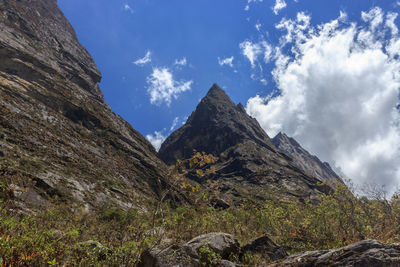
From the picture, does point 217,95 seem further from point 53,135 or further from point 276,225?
point 276,225

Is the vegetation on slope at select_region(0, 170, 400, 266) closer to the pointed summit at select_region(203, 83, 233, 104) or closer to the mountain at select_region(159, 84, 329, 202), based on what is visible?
the mountain at select_region(159, 84, 329, 202)

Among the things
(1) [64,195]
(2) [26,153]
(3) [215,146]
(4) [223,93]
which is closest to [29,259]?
(1) [64,195]

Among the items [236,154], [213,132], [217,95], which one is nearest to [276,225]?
[236,154]

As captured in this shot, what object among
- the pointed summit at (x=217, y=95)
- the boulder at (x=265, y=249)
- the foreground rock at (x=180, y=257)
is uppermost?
the pointed summit at (x=217, y=95)

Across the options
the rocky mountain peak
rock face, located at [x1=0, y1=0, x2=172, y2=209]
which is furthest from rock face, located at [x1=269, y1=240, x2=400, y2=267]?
the rocky mountain peak

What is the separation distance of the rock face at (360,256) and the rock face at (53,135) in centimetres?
572

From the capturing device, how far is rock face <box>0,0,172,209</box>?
80.1 feet

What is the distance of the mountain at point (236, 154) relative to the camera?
90019 millimetres

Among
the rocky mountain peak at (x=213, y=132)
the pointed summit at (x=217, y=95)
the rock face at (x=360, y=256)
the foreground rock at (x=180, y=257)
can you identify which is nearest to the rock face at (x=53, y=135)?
the foreground rock at (x=180, y=257)

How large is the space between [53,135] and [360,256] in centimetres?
4323

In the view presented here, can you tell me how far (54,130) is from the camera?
37875 mm

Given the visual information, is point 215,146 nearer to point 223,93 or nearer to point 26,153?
point 223,93

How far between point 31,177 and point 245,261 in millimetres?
23916

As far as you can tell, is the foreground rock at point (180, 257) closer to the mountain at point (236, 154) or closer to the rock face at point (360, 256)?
the rock face at point (360, 256)
